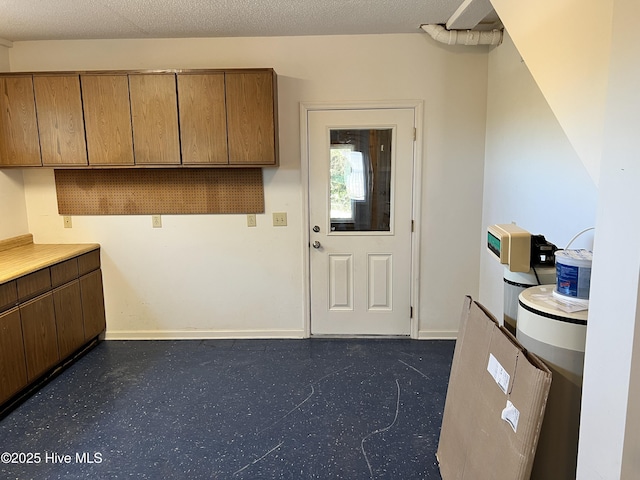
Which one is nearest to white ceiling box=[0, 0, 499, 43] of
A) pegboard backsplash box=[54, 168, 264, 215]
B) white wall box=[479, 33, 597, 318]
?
white wall box=[479, 33, 597, 318]

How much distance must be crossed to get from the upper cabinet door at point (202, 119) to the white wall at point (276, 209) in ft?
1.17

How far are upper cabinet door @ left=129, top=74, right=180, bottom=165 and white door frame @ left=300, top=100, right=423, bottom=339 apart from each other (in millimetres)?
1000

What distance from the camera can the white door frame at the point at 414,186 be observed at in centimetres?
340

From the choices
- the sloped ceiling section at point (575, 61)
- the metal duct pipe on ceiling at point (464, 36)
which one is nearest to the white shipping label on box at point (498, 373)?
the sloped ceiling section at point (575, 61)

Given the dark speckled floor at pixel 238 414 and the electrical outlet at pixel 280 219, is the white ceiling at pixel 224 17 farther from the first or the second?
the dark speckled floor at pixel 238 414

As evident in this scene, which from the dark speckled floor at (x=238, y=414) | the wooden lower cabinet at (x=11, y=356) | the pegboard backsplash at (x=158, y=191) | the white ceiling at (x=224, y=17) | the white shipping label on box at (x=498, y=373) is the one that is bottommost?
the dark speckled floor at (x=238, y=414)

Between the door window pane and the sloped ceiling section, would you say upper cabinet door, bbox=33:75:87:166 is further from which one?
the sloped ceiling section

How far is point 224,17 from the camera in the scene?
288cm

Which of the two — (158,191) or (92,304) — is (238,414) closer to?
(92,304)

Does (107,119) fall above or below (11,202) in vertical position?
above

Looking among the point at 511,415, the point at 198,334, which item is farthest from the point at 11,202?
the point at 511,415

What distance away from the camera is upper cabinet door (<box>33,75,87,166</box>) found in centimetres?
316

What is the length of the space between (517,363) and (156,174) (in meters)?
3.04

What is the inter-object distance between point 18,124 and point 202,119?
1.42m
